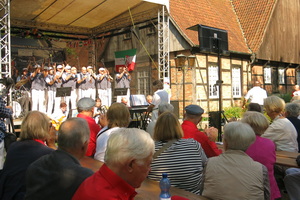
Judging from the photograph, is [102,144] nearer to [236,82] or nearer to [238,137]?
[238,137]

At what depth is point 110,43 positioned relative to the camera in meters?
16.0

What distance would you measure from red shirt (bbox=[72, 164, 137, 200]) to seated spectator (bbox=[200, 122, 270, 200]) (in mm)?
1074

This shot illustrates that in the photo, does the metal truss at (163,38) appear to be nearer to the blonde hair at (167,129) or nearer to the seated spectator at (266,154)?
the seated spectator at (266,154)

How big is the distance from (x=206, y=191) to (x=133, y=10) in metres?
11.1

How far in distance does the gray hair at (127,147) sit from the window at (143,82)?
13.0 meters

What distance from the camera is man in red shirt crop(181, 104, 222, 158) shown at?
358cm

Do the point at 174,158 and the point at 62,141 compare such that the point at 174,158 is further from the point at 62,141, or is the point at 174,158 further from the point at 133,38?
the point at 133,38

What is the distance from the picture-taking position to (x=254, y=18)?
17.9 m

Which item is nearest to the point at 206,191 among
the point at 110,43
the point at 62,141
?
the point at 62,141

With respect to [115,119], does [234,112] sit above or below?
below

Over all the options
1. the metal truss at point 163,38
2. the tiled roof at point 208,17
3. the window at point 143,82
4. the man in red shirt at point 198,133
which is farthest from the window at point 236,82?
the man in red shirt at point 198,133

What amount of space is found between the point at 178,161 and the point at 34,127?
1329mm

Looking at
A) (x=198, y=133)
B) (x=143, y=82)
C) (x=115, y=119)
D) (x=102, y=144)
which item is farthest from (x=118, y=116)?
(x=143, y=82)

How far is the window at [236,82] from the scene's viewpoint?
16266 millimetres
